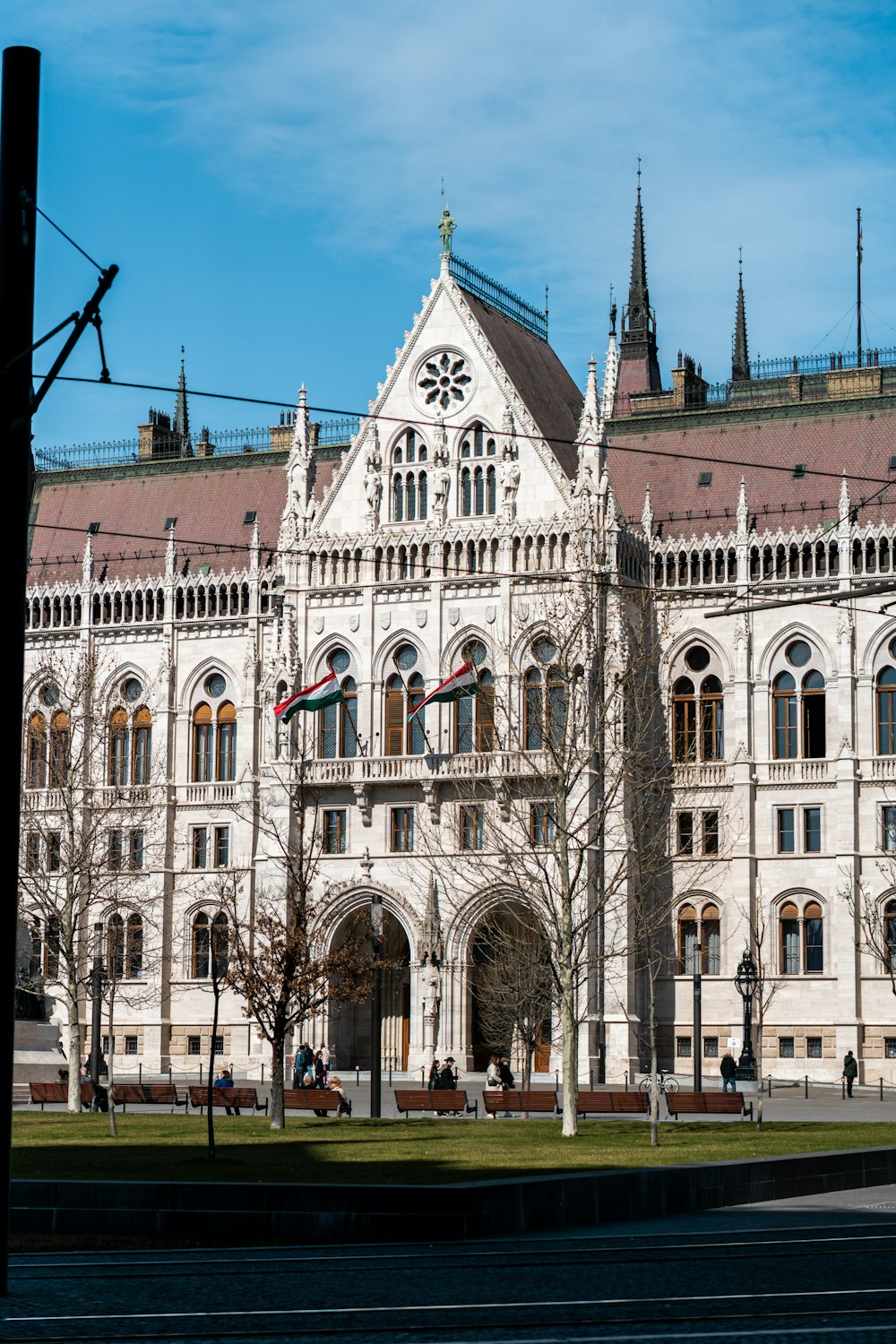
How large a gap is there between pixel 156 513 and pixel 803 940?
1147 inches

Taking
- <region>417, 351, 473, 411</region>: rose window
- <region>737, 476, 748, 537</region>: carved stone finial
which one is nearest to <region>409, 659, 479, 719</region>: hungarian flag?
<region>417, 351, 473, 411</region>: rose window

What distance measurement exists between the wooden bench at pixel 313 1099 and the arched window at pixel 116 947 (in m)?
11.2

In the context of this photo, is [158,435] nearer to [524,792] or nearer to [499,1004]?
[524,792]

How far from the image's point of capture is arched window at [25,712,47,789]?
7350 cm

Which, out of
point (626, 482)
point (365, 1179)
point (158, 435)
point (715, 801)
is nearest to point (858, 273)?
point (626, 482)

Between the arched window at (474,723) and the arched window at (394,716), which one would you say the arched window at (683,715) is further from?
the arched window at (394,716)

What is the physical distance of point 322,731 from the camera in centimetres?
6806

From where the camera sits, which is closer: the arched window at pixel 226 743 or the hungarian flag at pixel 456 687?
the hungarian flag at pixel 456 687

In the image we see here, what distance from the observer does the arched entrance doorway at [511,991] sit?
170 ft

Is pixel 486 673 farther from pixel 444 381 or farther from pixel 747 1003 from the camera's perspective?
pixel 747 1003

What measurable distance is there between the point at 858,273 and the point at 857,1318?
6301 centimetres

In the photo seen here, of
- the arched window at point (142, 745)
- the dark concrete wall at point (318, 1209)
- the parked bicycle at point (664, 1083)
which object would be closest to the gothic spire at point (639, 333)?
the arched window at point (142, 745)

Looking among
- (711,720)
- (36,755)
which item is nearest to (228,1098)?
(711,720)

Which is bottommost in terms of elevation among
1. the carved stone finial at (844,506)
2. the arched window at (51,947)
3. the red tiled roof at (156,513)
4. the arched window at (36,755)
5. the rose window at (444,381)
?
the arched window at (51,947)
